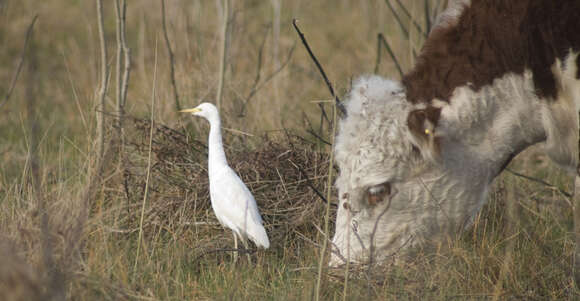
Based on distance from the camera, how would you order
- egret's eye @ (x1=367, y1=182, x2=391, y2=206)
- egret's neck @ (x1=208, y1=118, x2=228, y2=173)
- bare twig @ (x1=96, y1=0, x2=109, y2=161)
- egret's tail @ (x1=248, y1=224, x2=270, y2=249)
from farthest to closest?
bare twig @ (x1=96, y1=0, x2=109, y2=161) → egret's neck @ (x1=208, y1=118, x2=228, y2=173) → egret's tail @ (x1=248, y1=224, x2=270, y2=249) → egret's eye @ (x1=367, y1=182, x2=391, y2=206)

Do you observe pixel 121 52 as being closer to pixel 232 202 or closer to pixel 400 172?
pixel 232 202

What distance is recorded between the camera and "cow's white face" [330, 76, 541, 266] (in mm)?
3162

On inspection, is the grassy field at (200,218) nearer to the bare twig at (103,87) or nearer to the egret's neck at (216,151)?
the bare twig at (103,87)

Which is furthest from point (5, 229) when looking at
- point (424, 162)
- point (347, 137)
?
point (424, 162)

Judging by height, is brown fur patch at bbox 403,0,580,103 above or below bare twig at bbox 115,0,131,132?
below

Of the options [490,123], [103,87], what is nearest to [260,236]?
[490,123]

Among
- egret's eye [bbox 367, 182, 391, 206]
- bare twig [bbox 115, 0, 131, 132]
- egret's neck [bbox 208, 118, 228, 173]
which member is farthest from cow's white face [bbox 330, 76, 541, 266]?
bare twig [bbox 115, 0, 131, 132]

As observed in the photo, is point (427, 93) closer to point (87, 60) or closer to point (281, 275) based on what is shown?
point (281, 275)

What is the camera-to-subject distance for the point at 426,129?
3102 mm

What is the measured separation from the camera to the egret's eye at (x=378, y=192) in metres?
3.26

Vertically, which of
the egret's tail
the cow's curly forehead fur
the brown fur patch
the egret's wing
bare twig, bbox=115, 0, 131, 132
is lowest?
the egret's tail

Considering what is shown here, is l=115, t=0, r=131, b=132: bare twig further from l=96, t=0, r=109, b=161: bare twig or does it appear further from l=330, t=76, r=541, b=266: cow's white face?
l=330, t=76, r=541, b=266: cow's white face

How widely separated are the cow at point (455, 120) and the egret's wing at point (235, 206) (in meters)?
0.52

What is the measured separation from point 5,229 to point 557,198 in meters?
3.58
